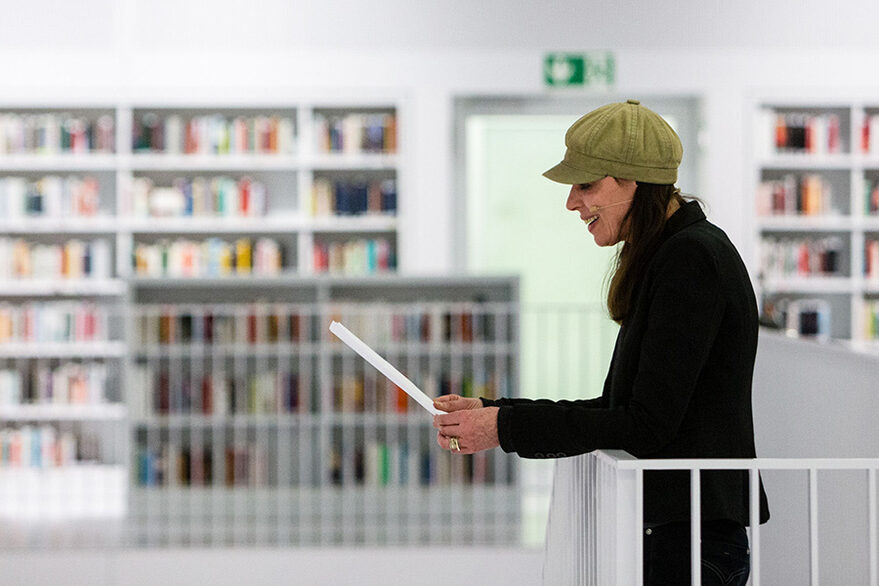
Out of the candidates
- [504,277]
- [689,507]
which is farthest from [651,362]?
[504,277]

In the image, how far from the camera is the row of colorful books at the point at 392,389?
5.21 m

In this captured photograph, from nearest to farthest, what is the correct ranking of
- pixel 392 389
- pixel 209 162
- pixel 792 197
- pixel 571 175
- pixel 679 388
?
pixel 679 388 < pixel 571 175 < pixel 392 389 < pixel 209 162 < pixel 792 197

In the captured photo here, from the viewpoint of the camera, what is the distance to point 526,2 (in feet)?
22.6

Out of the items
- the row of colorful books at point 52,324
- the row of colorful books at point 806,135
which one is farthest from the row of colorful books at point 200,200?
the row of colorful books at point 806,135

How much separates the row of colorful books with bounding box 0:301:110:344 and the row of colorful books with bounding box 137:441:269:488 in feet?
5.37

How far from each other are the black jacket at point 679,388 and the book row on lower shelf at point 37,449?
580cm

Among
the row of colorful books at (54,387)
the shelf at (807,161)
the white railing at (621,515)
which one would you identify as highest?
the shelf at (807,161)

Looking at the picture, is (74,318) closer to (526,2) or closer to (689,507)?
(526,2)

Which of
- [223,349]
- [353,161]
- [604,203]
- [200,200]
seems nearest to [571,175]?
[604,203]

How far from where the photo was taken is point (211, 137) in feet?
22.0

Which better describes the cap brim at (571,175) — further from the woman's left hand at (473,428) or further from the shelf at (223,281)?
the shelf at (223,281)

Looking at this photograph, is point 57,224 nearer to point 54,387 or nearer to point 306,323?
point 54,387

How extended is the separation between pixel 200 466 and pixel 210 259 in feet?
5.87

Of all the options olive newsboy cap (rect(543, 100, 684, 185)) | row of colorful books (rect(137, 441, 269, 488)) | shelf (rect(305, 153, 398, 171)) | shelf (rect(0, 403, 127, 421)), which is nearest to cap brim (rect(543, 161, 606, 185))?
olive newsboy cap (rect(543, 100, 684, 185))
